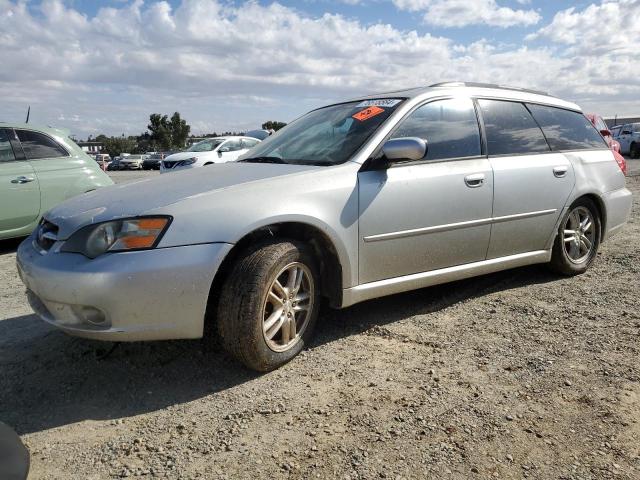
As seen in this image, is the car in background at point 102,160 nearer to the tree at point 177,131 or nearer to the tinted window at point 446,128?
the tinted window at point 446,128

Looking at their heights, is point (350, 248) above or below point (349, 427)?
above

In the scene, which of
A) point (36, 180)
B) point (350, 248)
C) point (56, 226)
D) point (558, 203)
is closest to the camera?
point (56, 226)

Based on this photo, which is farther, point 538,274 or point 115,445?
point 538,274

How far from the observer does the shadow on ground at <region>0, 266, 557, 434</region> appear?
2605 millimetres

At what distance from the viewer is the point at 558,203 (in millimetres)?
4301

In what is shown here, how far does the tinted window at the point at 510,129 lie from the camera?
4000mm

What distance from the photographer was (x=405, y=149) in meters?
3.19

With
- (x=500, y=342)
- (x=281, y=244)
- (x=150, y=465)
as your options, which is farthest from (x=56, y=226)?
(x=500, y=342)

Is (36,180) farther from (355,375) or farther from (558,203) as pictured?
(558,203)

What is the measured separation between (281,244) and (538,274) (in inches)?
111

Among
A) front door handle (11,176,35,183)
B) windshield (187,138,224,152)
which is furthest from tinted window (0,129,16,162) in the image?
windshield (187,138,224,152)

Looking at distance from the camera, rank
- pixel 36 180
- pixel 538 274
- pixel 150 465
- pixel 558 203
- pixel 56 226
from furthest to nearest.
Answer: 1. pixel 36 180
2. pixel 538 274
3. pixel 558 203
4. pixel 56 226
5. pixel 150 465

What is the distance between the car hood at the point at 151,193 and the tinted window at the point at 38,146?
12.0 feet

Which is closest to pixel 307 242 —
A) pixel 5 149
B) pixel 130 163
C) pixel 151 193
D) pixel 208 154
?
pixel 151 193
